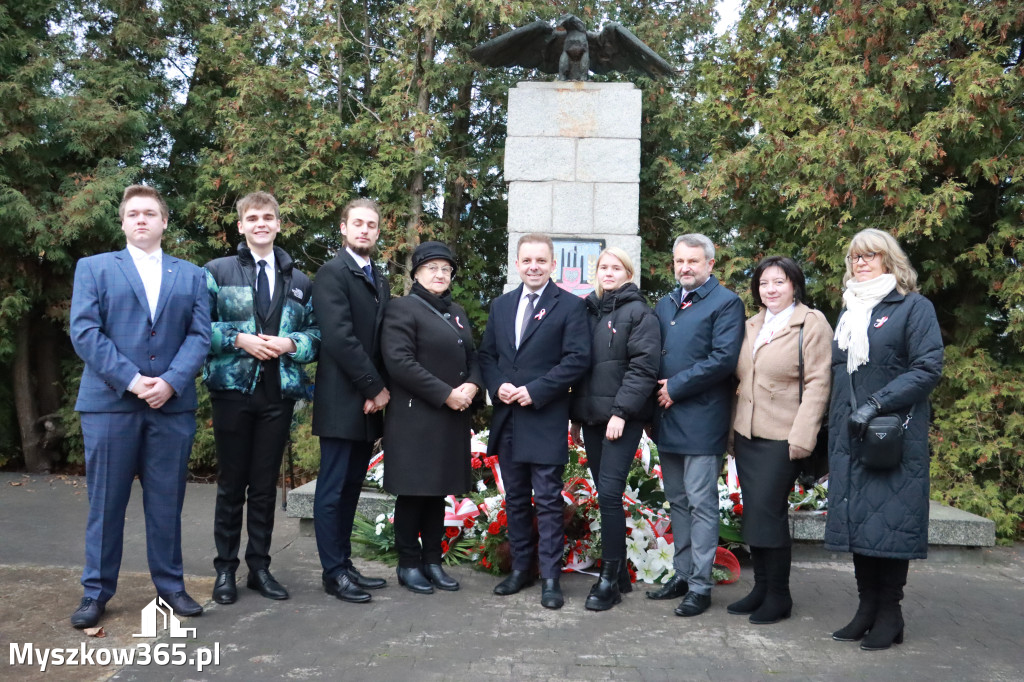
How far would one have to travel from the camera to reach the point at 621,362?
4055mm

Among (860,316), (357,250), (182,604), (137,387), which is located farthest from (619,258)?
(182,604)

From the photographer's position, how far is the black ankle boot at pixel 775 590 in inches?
150

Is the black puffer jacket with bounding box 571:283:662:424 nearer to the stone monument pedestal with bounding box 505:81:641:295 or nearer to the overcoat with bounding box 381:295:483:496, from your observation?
the overcoat with bounding box 381:295:483:496

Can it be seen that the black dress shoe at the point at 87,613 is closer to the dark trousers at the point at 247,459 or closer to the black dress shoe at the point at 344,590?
the dark trousers at the point at 247,459

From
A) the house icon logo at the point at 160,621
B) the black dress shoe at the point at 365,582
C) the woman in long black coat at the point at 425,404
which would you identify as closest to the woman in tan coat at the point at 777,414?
the woman in long black coat at the point at 425,404

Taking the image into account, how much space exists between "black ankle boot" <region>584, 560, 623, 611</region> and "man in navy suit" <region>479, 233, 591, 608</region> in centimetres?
15

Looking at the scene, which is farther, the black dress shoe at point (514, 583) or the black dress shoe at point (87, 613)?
the black dress shoe at point (514, 583)

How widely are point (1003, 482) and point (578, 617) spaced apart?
456cm

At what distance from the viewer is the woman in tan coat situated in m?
3.71

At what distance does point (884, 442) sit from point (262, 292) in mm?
2758

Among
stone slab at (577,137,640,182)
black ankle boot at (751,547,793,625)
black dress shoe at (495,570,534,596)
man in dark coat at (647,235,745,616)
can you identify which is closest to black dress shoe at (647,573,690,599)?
man in dark coat at (647,235,745,616)

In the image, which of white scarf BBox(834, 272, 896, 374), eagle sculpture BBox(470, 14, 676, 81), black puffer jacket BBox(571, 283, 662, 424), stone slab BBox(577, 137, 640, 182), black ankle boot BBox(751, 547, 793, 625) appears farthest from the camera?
stone slab BBox(577, 137, 640, 182)

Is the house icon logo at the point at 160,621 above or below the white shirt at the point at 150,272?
below

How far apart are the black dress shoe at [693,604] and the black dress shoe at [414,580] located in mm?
1189
